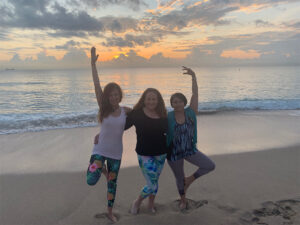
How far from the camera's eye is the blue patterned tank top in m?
3.39

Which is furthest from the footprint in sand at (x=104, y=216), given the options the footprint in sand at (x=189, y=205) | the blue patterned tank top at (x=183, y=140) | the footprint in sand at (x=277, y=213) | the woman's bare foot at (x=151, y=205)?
the footprint in sand at (x=277, y=213)

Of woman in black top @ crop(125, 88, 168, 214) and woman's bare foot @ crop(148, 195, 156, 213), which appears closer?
woman in black top @ crop(125, 88, 168, 214)

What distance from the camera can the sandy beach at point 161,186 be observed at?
360cm

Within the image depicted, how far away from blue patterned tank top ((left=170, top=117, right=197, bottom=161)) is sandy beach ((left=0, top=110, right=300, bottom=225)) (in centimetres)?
100

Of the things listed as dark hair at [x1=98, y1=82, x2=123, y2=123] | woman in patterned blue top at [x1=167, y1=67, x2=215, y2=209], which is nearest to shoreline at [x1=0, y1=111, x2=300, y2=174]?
woman in patterned blue top at [x1=167, y1=67, x2=215, y2=209]

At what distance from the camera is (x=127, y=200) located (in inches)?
163

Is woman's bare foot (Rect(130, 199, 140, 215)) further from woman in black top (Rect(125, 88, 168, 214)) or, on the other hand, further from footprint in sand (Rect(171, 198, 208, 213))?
footprint in sand (Rect(171, 198, 208, 213))

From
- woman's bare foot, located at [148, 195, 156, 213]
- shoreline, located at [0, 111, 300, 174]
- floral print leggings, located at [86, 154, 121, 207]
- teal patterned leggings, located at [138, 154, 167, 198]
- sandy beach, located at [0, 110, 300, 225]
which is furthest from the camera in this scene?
shoreline, located at [0, 111, 300, 174]

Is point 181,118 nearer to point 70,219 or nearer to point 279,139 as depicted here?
point 70,219

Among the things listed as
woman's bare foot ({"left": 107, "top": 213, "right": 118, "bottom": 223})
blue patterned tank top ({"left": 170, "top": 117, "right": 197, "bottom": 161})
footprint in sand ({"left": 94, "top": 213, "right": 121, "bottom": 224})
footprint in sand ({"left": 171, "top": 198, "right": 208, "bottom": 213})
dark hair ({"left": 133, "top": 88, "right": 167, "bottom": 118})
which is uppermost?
dark hair ({"left": 133, "top": 88, "right": 167, "bottom": 118})

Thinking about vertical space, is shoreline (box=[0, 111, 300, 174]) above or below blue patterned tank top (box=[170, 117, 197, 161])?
below

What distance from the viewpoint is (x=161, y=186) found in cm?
462

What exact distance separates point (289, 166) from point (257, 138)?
251 cm

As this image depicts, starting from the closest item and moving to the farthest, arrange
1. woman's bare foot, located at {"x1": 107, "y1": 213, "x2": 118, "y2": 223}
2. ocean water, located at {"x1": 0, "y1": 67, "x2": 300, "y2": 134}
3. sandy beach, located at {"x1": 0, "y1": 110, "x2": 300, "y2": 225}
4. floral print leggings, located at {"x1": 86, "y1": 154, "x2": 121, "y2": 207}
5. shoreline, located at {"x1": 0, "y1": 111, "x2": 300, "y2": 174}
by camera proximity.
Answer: floral print leggings, located at {"x1": 86, "y1": 154, "x2": 121, "y2": 207}
woman's bare foot, located at {"x1": 107, "y1": 213, "x2": 118, "y2": 223}
sandy beach, located at {"x1": 0, "y1": 110, "x2": 300, "y2": 225}
shoreline, located at {"x1": 0, "y1": 111, "x2": 300, "y2": 174}
ocean water, located at {"x1": 0, "y1": 67, "x2": 300, "y2": 134}
